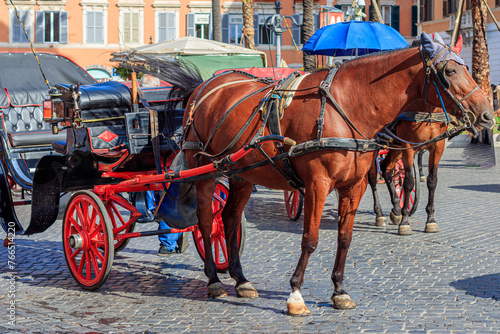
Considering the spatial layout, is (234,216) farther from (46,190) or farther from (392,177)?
(392,177)

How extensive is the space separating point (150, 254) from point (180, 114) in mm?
1713

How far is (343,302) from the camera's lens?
538cm

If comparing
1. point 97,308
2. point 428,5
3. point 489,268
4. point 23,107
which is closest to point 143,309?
point 97,308

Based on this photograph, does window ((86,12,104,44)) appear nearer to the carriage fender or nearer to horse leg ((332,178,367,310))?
the carriage fender

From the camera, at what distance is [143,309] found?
5531 mm

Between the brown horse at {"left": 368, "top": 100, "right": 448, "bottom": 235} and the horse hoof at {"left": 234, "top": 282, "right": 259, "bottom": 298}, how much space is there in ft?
8.37

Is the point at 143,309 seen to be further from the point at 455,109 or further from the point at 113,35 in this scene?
the point at 113,35

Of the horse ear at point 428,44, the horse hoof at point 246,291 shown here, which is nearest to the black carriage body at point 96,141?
the horse hoof at point 246,291

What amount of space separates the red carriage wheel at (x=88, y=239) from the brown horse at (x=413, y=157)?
3213 millimetres

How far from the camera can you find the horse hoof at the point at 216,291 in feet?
19.1

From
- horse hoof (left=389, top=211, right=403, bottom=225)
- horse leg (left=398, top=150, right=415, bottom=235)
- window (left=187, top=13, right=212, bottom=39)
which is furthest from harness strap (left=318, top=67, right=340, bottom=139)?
window (left=187, top=13, right=212, bottom=39)

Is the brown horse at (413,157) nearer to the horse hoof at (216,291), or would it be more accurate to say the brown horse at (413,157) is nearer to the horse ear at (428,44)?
the horse ear at (428,44)

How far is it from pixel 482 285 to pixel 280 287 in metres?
1.69

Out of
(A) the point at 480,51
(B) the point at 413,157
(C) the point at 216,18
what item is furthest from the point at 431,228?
(C) the point at 216,18
